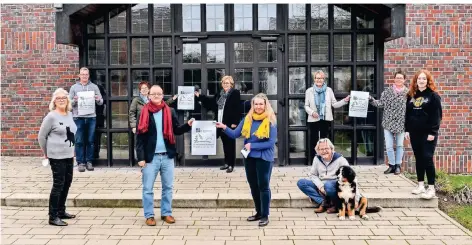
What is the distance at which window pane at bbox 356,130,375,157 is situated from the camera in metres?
9.91

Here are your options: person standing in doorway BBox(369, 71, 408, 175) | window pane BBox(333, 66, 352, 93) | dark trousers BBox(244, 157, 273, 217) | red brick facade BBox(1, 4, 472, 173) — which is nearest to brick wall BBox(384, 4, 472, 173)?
red brick facade BBox(1, 4, 472, 173)

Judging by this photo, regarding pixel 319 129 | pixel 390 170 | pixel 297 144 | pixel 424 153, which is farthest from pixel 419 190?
pixel 297 144

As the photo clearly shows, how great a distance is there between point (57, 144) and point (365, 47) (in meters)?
6.04

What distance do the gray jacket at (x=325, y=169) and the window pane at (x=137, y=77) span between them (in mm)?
4293

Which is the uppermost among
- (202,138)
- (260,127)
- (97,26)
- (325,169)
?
(97,26)

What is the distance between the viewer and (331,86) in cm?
983

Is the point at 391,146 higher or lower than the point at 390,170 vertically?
higher

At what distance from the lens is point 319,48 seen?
32.2 ft

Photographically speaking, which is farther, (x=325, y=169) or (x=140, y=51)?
(x=140, y=51)

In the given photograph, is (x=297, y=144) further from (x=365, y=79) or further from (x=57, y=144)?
(x=57, y=144)

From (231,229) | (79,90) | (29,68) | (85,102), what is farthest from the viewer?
(29,68)

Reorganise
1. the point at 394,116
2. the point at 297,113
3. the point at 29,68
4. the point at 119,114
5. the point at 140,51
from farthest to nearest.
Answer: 1. the point at 29,68
2. the point at 119,114
3. the point at 140,51
4. the point at 297,113
5. the point at 394,116

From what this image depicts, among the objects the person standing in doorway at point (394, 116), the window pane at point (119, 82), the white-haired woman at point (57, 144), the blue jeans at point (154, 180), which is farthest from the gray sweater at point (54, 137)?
the person standing in doorway at point (394, 116)

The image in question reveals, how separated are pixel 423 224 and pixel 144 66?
231 inches
